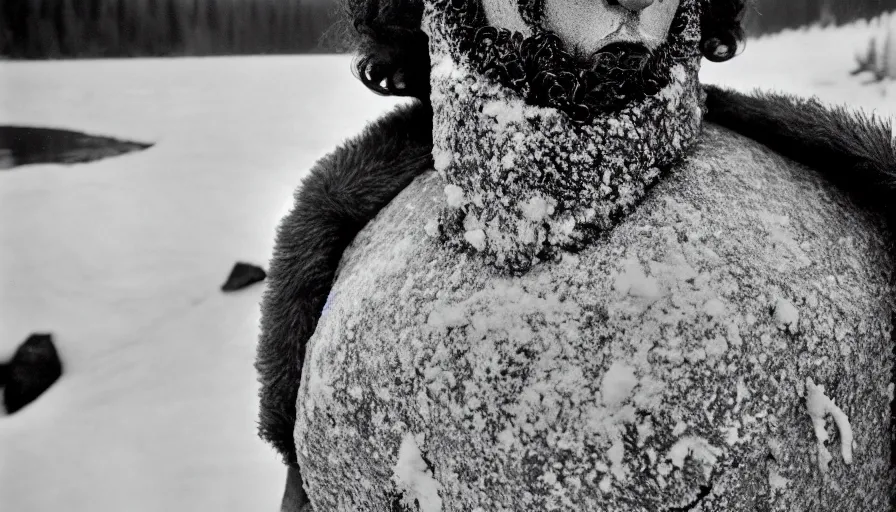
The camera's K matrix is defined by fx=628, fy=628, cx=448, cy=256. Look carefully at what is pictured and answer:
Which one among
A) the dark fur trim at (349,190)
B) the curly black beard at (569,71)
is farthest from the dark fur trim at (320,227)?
the curly black beard at (569,71)

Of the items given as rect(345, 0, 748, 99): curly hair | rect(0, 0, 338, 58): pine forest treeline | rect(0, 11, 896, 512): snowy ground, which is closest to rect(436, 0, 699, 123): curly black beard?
rect(345, 0, 748, 99): curly hair

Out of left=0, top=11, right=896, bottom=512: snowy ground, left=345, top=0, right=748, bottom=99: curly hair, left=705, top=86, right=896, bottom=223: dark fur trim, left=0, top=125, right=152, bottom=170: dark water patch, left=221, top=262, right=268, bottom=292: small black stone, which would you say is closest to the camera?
left=705, top=86, right=896, bottom=223: dark fur trim

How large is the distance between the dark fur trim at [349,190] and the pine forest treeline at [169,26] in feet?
1.73

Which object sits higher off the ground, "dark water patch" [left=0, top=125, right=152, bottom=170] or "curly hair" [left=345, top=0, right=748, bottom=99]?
"curly hair" [left=345, top=0, right=748, bottom=99]

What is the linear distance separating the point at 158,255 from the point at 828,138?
1.38m

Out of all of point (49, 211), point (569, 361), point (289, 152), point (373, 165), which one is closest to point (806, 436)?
point (569, 361)

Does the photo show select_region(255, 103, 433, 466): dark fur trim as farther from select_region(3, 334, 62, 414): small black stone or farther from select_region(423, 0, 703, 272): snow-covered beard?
select_region(3, 334, 62, 414): small black stone

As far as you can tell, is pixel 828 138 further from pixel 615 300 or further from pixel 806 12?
pixel 806 12

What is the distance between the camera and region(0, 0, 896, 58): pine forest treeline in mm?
1357

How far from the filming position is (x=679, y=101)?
614 mm

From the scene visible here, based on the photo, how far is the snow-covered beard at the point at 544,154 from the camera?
0.58 metres

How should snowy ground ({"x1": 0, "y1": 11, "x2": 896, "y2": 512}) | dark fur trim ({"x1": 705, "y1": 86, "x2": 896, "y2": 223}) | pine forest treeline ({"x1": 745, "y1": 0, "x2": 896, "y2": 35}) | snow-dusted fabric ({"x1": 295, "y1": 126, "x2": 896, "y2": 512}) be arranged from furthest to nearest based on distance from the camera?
snowy ground ({"x1": 0, "y1": 11, "x2": 896, "y2": 512}), pine forest treeline ({"x1": 745, "y1": 0, "x2": 896, "y2": 35}), dark fur trim ({"x1": 705, "y1": 86, "x2": 896, "y2": 223}), snow-dusted fabric ({"x1": 295, "y1": 126, "x2": 896, "y2": 512})

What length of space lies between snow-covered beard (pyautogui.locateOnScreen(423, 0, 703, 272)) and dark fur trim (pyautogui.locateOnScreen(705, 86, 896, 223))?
0.13 m

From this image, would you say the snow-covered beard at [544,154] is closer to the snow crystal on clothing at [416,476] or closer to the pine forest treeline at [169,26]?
the snow crystal on clothing at [416,476]
